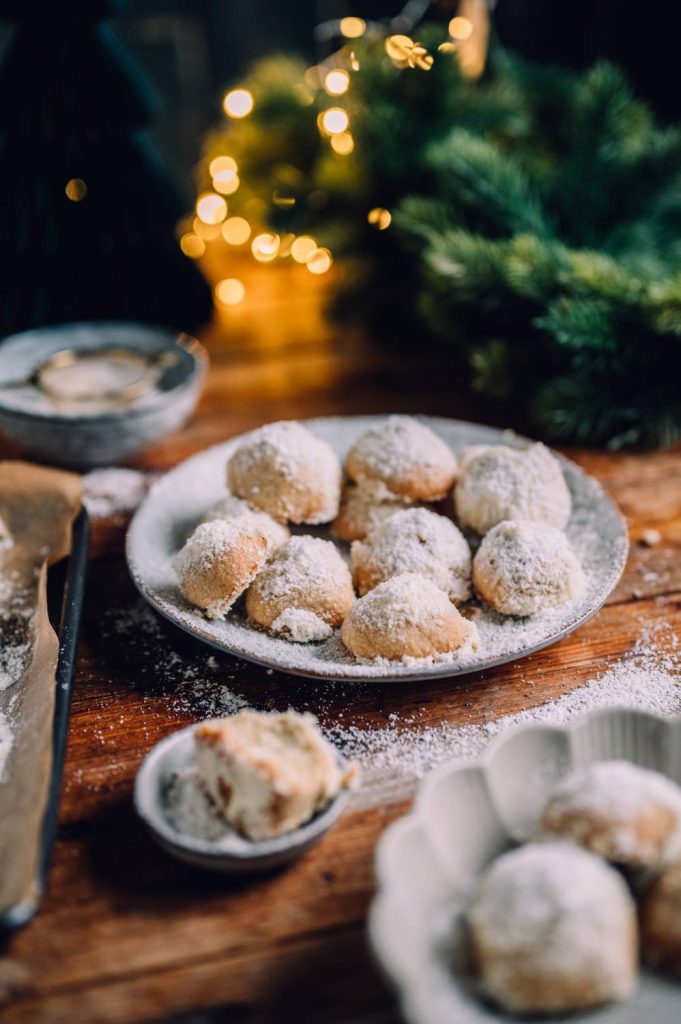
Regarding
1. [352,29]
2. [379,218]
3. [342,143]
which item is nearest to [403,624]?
[379,218]

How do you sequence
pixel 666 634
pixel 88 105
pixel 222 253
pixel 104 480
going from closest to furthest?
pixel 666 634, pixel 104 480, pixel 88 105, pixel 222 253

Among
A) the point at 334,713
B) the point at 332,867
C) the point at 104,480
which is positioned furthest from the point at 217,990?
the point at 104,480

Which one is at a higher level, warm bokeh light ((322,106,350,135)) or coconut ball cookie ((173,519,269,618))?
warm bokeh light ((322,106,350,135))

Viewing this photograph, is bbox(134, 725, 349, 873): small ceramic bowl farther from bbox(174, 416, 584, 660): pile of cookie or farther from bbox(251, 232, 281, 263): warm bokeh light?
bbox(251, 232, 281, 263): warm bokeh light

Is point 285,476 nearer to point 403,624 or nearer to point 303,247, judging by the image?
point 403,624

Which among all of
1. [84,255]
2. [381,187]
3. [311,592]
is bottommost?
[311,592]

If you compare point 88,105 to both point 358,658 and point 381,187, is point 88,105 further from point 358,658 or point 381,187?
point 358,658

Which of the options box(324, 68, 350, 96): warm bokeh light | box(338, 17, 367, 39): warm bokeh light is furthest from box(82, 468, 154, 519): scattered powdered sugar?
box(338, 17, 367, 39): warm bokeh light
